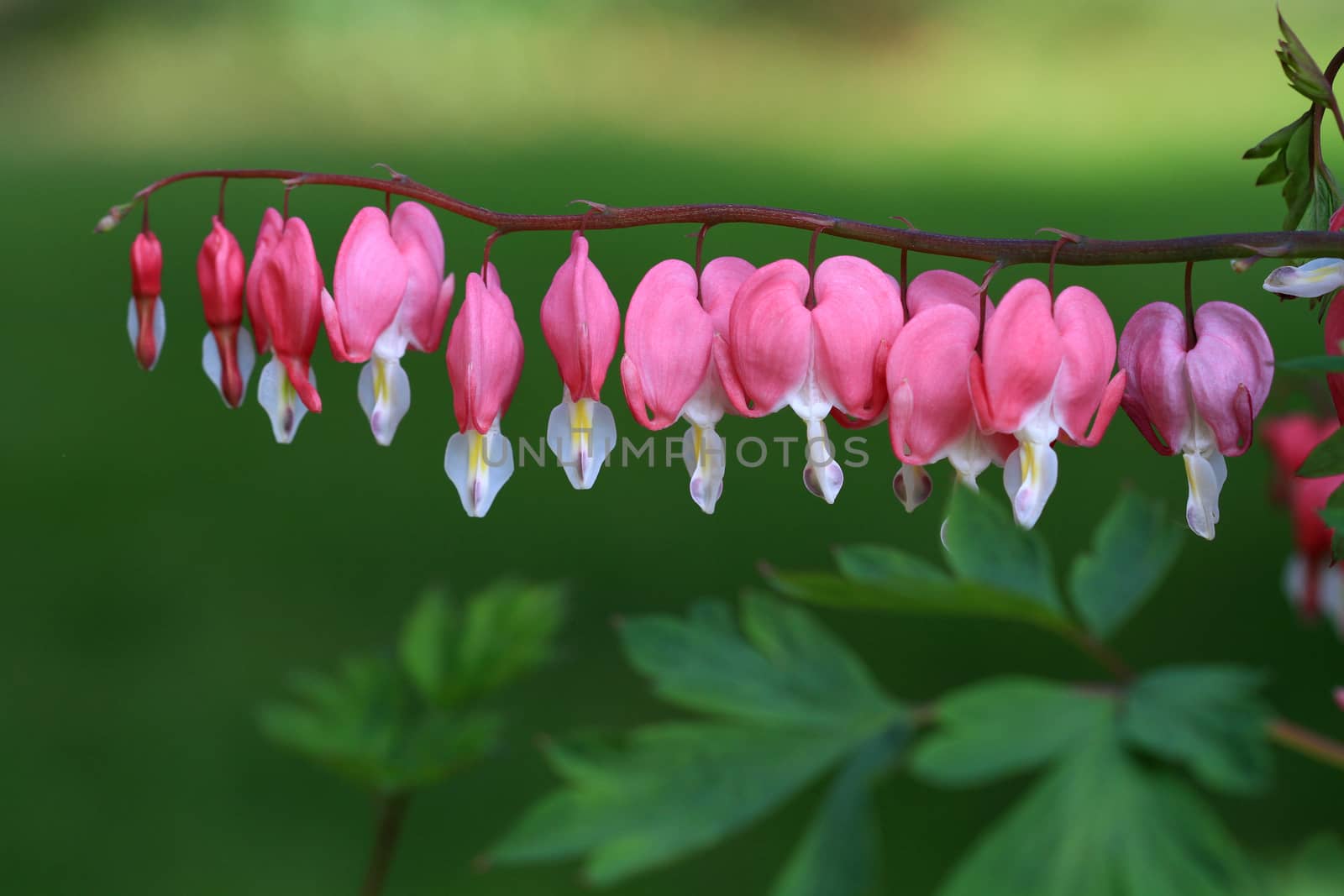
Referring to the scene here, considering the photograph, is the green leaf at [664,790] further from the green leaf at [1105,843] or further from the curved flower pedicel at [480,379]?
the curved flower pedicel at [480,379]

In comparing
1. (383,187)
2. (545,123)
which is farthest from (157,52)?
(383,187)

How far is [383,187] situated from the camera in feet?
2.67

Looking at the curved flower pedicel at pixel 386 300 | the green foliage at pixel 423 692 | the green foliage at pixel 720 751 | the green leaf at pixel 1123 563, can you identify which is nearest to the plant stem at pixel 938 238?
the curved flower pedicel at pixel 386 300

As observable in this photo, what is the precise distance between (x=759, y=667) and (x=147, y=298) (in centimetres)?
65

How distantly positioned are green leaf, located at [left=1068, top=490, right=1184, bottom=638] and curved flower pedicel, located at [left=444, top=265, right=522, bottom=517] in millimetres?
408

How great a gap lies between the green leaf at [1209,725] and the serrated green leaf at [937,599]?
4cm

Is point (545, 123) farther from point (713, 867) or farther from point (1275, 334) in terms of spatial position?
point (713, 867)

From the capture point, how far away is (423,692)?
3.62ft

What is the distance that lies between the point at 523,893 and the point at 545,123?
730 cm

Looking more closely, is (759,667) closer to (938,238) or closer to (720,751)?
(720,751)

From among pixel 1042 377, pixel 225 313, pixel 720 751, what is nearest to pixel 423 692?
pixel 225 313

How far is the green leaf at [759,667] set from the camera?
0.42 metres

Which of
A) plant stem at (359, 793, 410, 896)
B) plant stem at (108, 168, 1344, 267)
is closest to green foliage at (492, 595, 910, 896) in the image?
plant stem at (108, 168, 1344, 267)

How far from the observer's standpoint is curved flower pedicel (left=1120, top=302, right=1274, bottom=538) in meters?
0.73
